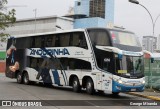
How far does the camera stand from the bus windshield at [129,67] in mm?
19812

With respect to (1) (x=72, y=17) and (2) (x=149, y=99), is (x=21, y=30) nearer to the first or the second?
(1) (x=72, y=17)

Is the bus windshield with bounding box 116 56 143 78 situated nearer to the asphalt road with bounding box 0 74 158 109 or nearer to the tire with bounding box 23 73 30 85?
the asphalt road with bounding box 0 74 158 109

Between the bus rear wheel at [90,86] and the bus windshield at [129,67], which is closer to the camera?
the bus windshield at [129,67]

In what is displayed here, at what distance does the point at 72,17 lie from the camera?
337ft

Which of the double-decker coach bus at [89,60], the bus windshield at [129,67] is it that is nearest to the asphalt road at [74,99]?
the double-decker coach bus at [89,60]

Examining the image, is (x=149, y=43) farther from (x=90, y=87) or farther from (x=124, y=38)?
(x=90, y=87)

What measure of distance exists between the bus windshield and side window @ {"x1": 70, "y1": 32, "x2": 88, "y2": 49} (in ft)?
8.85

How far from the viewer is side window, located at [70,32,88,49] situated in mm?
21913

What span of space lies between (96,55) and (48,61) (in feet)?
17.8

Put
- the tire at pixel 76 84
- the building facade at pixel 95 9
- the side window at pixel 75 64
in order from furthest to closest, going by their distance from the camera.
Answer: the building facade at pixel 95 9 → the tire at pixel 76 84 → the side window at pixel 75 64

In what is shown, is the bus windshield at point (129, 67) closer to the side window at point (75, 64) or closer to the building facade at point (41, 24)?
the side window at point (75, 64)

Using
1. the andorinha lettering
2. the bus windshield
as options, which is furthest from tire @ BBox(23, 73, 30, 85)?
the bus windshield

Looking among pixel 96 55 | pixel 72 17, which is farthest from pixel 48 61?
pixel 72 17

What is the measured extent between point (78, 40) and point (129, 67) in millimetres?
3880
